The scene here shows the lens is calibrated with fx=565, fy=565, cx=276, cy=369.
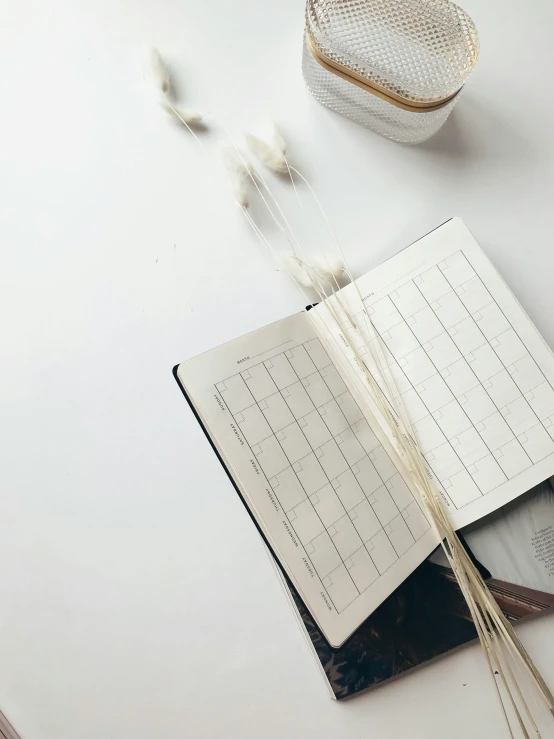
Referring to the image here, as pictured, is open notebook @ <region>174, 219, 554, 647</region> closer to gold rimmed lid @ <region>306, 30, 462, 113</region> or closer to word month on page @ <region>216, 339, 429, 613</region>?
word month on page @ <region>216, 339, 429, 613</region>

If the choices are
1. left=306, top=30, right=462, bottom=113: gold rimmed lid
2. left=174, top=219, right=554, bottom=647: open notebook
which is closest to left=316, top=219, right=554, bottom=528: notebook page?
left=174, top=219, right=554, bottom=647: open notebook

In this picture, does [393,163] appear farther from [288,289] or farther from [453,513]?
[453,513]

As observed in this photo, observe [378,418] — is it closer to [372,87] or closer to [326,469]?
[326,469]

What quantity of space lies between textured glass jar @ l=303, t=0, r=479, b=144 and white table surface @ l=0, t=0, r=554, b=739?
9cm

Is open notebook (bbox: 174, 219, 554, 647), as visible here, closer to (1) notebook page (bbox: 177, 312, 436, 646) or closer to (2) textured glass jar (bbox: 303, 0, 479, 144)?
(1) notebook page (bbox: 177, 312, 436, 646)

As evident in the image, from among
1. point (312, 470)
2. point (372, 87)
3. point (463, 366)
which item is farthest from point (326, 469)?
point (372, 87)

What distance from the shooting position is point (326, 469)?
57 centimetres

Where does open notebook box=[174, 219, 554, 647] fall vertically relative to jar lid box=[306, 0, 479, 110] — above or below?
below

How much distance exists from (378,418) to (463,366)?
0.11 meters

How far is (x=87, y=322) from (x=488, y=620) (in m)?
A: 0.55

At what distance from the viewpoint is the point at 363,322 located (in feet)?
2.11

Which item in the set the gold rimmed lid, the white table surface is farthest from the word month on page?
the gold rimmed lid

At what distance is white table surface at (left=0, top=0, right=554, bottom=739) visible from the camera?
63 centimetres

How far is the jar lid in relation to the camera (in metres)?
0.62
